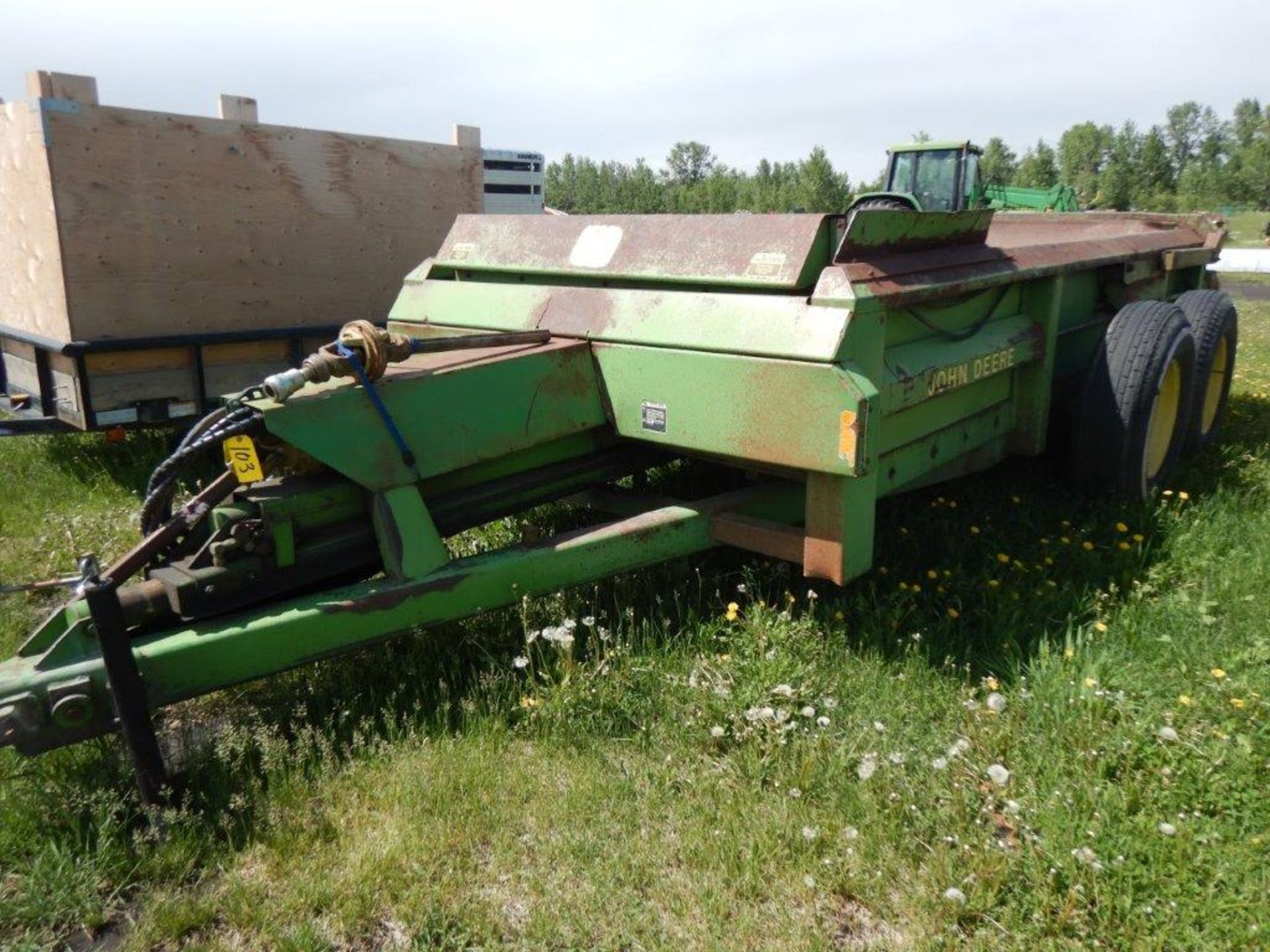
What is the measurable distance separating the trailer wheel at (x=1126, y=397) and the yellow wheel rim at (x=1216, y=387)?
3.94 ft

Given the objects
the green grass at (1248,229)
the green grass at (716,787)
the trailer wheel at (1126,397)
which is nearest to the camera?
the green grass at (716,787)

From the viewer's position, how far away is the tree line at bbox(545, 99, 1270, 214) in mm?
46656

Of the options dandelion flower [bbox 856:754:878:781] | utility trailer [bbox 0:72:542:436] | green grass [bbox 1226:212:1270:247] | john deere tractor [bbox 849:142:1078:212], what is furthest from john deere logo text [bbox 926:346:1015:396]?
green grass [bbox 1226:212:1270:247]

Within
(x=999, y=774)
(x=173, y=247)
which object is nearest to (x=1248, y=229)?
(x=173, y=247)

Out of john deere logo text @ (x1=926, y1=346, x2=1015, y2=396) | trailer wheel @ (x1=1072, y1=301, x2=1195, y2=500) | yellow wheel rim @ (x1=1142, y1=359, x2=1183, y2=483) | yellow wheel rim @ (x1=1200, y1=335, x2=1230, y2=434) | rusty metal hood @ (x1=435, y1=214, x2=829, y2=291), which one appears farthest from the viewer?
yellow wheel rim @ (x1=1200, y1=335, x2=1230, y2=434)

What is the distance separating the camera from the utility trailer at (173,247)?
4.92m

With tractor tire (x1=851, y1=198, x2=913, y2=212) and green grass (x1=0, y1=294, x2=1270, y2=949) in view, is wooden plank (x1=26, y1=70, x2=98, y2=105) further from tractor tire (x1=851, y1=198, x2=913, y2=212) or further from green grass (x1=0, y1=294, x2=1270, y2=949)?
tractor tire (x1=851, y1=198, x2=913, y2=212)

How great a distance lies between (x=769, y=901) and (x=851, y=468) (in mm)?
1163

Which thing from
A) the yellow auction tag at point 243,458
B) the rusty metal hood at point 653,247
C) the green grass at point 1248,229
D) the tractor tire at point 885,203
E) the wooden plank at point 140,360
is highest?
the tractor tire at point 885,203

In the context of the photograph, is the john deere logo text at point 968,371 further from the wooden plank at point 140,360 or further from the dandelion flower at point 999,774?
the wooden plank at point 140,360

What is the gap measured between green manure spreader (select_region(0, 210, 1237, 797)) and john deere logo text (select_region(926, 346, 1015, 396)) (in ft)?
0.04

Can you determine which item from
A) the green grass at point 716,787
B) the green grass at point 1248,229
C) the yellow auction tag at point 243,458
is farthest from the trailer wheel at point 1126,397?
the green grass at point 1248,229

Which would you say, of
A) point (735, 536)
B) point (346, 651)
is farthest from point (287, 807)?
point (735, 536)

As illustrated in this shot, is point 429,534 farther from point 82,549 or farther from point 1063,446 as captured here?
point 1063,446
